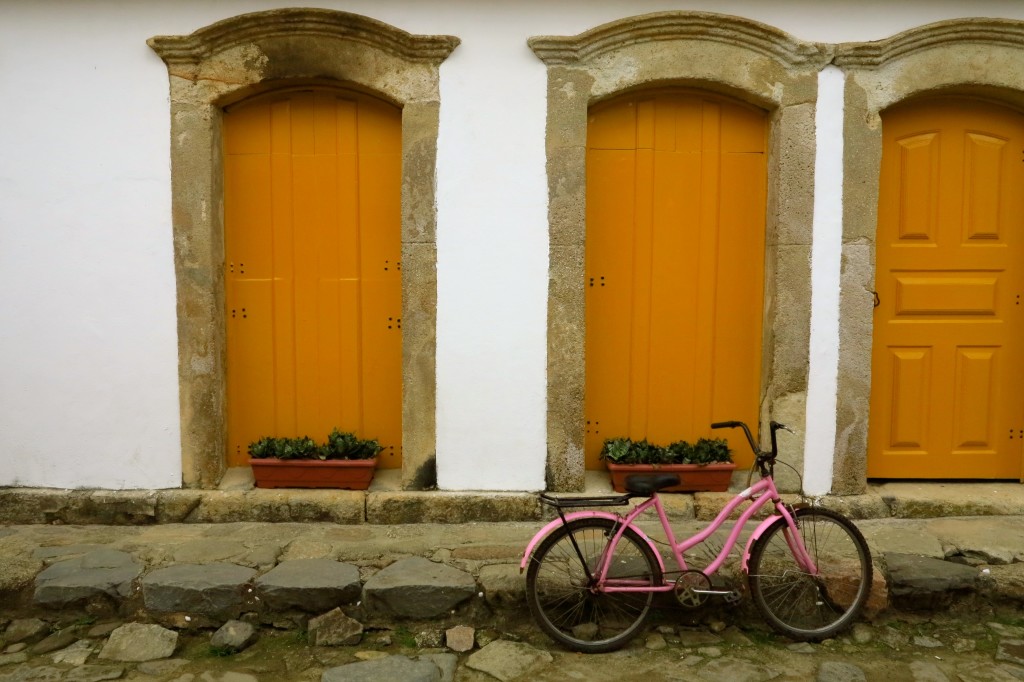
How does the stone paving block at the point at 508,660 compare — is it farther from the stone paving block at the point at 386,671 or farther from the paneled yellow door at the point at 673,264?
the paneled yellow door at the point at 673,264

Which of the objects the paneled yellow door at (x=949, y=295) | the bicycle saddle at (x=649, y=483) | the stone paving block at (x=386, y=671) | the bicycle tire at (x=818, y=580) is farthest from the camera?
the paneled yellow door at (x=949, y=295)

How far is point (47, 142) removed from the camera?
5016mm

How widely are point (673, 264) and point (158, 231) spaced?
3.00m

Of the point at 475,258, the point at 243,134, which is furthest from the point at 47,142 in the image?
the point at 475,258

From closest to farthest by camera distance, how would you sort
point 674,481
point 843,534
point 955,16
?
point 674,481
point 843,534
point 955,16

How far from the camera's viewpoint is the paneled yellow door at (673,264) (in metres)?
5.22

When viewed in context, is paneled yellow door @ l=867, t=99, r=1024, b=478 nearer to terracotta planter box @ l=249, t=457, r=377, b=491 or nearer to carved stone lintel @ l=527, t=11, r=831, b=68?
carved stone lintel @ l=527, t=11, r=831, b=68

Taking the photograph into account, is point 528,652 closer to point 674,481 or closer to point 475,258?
point 674,481

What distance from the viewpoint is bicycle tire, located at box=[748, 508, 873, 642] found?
13.2 feet

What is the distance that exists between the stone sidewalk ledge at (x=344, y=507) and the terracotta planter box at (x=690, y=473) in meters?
0.06

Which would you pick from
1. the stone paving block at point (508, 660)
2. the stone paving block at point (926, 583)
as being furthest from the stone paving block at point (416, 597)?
the stone paving block at point (926, 583)

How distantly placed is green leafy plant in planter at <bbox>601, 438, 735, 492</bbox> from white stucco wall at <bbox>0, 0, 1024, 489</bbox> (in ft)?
1.49

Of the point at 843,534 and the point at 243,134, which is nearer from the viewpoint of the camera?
the point at 843,534

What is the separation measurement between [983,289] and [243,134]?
14.8 ft
